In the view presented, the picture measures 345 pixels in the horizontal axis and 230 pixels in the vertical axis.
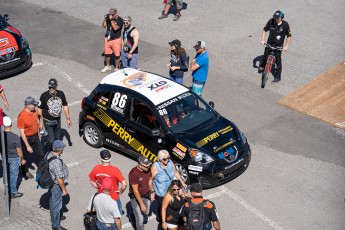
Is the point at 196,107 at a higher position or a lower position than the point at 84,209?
higher

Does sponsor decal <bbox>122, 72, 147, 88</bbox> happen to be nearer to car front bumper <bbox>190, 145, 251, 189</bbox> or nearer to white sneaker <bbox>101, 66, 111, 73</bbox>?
car front bumper <bbox>190, 145, 251, 189</bbox>

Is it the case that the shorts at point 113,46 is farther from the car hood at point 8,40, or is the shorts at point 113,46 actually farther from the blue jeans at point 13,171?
the blue jeans at point 13,171

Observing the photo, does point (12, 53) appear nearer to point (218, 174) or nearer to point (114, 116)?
point (114, 116)

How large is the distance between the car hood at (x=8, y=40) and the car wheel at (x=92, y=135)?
412cm

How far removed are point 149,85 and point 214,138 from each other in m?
1.87

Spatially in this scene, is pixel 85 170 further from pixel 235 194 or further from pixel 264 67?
pixel 264 67

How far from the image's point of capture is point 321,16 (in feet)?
71.3

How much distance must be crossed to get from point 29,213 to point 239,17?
11.6 m

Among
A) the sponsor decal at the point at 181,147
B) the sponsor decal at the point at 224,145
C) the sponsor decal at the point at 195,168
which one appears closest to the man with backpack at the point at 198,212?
the sponsor decal at the point at 195,168

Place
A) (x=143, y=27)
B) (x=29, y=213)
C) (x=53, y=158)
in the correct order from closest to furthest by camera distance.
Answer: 1. (x=53, y=158)
2. (x=29, y=213)
3. (x=143, y=27)

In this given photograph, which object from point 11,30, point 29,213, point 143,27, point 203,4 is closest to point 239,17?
point 203,4

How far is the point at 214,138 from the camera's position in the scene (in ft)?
42.8

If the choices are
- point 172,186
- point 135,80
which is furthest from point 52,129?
point 172,186

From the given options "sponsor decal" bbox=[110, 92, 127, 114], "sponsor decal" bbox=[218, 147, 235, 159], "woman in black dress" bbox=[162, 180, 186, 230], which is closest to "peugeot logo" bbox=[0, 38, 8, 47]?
"sponsor decal" bbox=[110, 92, 127, 114]
